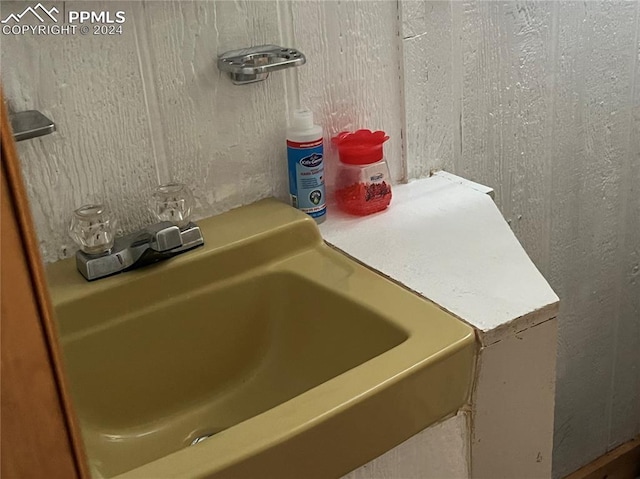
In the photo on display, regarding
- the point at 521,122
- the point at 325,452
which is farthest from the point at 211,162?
the point at 521,122

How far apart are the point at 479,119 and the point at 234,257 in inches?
20.7

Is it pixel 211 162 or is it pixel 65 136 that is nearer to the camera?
pixel 65 136

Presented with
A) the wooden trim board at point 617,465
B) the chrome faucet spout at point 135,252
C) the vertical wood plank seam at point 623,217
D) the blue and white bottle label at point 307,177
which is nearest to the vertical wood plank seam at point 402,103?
the blue and white bottle label at point 307,177

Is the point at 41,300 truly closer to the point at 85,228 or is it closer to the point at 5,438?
the point at 5,438

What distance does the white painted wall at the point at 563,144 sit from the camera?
1259 mm

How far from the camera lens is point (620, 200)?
1.58 m

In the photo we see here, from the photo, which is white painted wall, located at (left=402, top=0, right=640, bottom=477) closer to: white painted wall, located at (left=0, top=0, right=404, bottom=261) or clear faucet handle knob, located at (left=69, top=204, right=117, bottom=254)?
white painted wall, located at (left=0, top=0, right=404, bottom=261)

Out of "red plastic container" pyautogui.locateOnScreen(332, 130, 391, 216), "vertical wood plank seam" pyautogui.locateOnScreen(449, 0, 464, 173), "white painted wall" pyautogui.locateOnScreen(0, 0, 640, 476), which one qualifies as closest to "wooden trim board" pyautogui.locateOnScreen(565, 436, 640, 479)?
"white painted wall" pyautogui.locateOnScreen(0, 0, 640, 476)

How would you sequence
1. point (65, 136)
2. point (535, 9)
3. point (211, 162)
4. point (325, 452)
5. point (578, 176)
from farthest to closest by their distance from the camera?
point (578, 176)
point (535, 9)
point (211, 162)
point (65, 136)
point (325, 452)

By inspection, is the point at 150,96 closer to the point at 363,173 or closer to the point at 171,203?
the point at 171,203

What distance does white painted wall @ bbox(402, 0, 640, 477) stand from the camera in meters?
1.26

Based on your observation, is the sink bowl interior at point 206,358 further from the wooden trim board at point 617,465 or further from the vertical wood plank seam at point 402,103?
the wooden trim board at point 617,465

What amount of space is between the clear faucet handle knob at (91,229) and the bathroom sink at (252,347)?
0.04 metres

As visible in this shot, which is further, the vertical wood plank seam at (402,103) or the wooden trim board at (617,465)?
the wooden trim board at (617,465)
